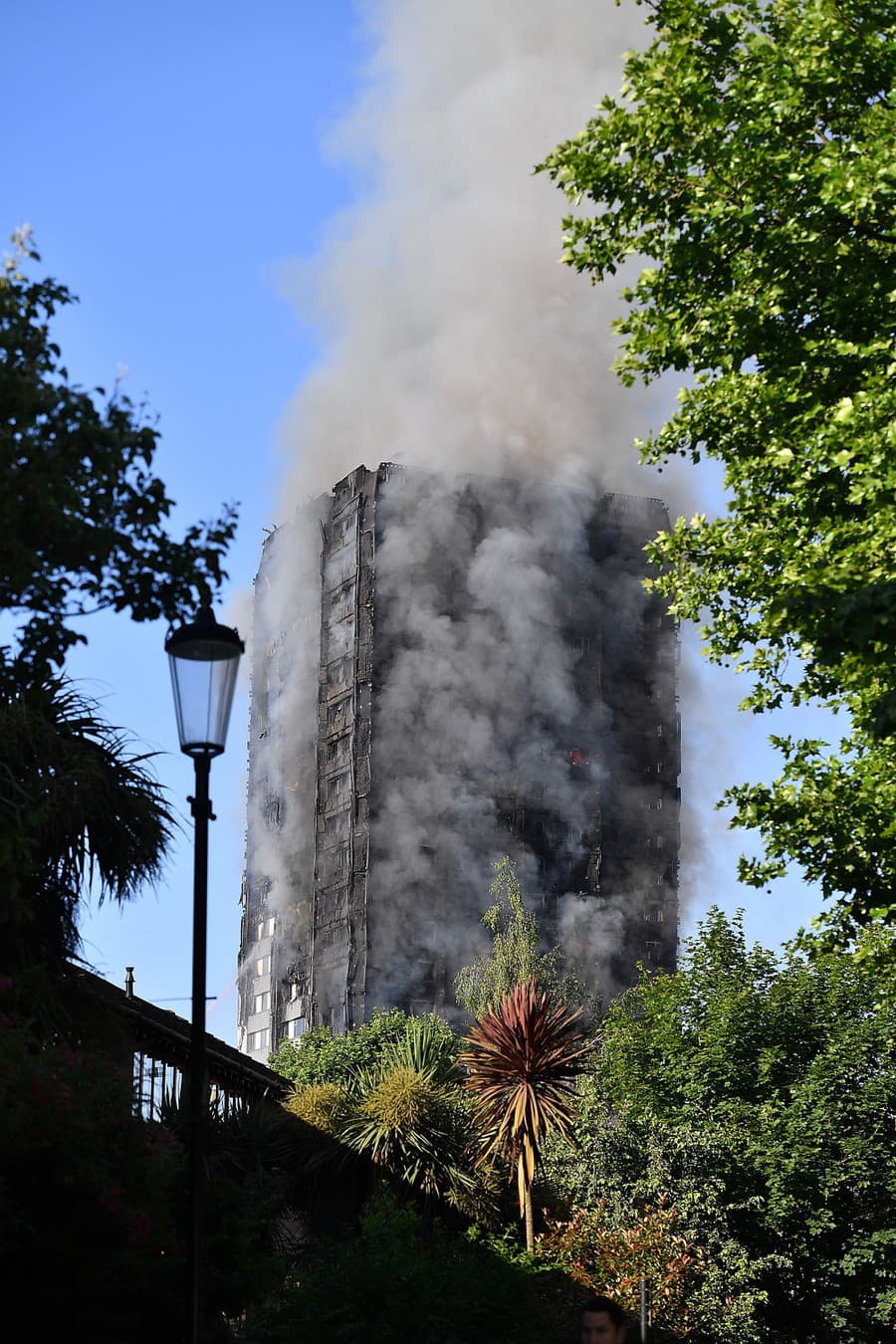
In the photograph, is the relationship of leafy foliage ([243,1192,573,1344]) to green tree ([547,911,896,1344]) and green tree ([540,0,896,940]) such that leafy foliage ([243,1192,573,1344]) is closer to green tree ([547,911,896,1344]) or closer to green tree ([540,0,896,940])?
green tree ([547,911,896,1344])

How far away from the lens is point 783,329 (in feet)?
55.1

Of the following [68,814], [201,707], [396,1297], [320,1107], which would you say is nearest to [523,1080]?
[320,1107]

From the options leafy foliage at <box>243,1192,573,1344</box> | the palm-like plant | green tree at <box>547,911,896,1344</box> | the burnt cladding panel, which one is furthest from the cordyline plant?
the burnt cladding panel

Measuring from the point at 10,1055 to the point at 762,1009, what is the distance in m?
26.0

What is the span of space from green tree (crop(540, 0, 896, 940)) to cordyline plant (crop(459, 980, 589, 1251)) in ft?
50.1

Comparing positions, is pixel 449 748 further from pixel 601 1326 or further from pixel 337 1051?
pixel 601 1326

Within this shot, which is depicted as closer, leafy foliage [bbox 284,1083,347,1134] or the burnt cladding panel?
leafy foliage [bbox 284,1083,347,1134]

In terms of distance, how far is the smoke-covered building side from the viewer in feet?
312

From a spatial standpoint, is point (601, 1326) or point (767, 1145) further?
point (767, 1145)

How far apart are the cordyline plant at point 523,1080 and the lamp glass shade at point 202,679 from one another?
21.1 metres

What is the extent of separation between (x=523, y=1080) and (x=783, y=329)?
18.7m

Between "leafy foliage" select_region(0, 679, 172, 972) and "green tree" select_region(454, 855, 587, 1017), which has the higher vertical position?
"green tree" select_region(454, 855, 587, 1017)

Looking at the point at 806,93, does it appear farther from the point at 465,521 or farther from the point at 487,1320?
the point at 465,521

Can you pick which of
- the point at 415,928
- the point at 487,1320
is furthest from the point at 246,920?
the point at 487,1320
